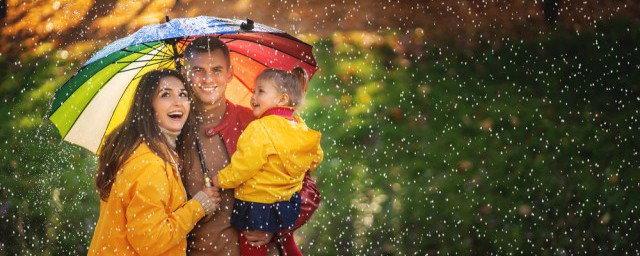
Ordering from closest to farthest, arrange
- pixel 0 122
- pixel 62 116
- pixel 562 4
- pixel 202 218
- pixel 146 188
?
pixel 146 188 < pixel 202 218 < pixel 62 116 < pixel 0 122 < pixel 562 4

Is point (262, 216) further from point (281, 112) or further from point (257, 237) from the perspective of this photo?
point (281, 112)

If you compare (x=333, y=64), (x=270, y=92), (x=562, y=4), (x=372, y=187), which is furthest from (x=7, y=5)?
(x=270, y=92)

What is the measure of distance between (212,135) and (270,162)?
0.30 meters

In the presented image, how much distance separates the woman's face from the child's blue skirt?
0.47 meters

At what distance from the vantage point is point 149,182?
3.68 metres

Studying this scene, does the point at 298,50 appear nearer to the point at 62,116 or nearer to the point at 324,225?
the point at 62,116

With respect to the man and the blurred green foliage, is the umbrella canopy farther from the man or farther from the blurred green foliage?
the blurred green foliage

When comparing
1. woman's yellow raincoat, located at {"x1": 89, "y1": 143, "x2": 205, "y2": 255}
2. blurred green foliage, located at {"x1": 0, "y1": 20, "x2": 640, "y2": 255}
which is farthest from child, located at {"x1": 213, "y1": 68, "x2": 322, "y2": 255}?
blurred green foliage, located at {"x1": 0, "y1": 20, "x2": 640, "y2": 255}

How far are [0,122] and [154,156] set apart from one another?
5074mm

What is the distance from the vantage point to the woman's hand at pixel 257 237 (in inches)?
157

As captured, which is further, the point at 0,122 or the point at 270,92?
the point at 0,122

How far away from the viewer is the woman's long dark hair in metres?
3.79

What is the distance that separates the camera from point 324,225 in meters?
6.66

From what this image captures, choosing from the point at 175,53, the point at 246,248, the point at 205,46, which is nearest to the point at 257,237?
the point at 246,248
